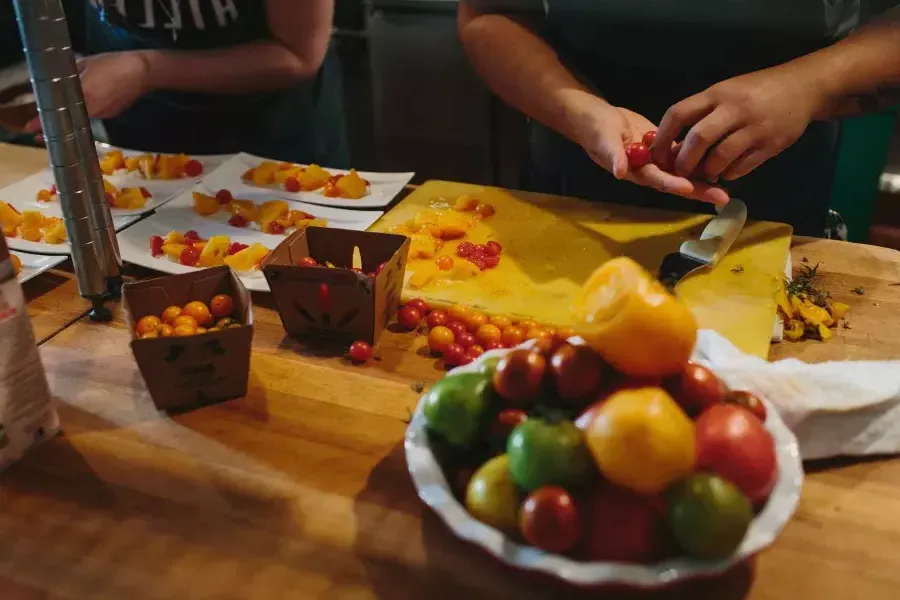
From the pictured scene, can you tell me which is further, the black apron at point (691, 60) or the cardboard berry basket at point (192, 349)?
the black apron at point (691, 60)

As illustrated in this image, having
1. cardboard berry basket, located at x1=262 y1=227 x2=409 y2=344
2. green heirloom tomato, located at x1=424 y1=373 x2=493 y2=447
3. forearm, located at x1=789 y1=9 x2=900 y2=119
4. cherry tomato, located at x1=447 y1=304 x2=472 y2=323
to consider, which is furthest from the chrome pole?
forearm, located at x1=789 y1=9 x2=900 y2=119

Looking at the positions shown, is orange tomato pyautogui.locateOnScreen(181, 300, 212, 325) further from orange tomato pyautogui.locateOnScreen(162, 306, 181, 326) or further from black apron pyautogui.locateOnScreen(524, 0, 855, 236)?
black apron pyautogui.locateOnScreen(524, 0, 855, 236)

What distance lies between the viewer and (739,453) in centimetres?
68

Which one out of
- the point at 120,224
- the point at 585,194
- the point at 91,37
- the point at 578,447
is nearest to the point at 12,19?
the point at 91,37

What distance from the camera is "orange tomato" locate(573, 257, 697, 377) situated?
0.72 m

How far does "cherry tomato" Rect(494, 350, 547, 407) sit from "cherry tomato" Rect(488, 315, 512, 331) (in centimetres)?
38

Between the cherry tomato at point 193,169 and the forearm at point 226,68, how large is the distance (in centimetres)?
22

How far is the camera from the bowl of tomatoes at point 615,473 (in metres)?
0.65

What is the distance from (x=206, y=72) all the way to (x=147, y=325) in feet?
3.34

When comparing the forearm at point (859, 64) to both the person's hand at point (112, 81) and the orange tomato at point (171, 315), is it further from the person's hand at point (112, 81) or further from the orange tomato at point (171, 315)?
the person's hand at point (112, 81)

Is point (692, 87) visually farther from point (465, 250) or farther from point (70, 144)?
point (70, 144)

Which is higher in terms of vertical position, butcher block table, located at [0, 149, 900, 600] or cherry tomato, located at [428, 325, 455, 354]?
cherry tomato, located at [428, 325, 455, 354]

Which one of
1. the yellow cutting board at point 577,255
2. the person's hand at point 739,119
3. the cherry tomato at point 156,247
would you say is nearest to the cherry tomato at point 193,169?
the cherry tomato at point 156,247

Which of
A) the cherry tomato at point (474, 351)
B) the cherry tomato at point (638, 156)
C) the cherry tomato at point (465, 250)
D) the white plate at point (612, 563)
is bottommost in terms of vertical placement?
the cherry tomato at point (474, 351)
